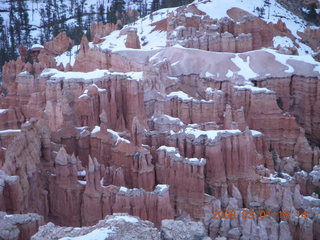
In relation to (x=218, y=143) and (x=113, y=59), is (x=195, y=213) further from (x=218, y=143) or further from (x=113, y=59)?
(x=113, y=59)

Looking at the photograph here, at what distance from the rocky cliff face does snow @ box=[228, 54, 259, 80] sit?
10cm

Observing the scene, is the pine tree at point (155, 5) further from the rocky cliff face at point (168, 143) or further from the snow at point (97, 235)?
the snow at point (97, 235)

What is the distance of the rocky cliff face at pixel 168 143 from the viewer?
826 inches

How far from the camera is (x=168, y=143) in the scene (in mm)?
Result: 26609

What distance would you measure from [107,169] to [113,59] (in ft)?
60.5

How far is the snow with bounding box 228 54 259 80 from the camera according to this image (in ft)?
128

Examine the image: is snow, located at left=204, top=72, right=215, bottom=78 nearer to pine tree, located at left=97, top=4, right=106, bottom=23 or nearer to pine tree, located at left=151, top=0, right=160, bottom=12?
pine tree, located at left=97, top=4, right=106, bottom=23

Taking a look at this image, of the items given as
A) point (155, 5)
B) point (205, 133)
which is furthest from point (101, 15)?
point (205, 133)

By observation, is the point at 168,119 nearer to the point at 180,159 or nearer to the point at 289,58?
the point at 180,159

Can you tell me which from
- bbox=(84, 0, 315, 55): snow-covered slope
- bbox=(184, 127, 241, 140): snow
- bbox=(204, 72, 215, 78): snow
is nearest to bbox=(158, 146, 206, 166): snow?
bbox=(184, 127, 241, 140): snow

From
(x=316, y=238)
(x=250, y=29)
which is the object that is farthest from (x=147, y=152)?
(x=250, y=29)

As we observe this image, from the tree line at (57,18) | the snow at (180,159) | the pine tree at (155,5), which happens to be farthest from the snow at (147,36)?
the snow at (180,159)

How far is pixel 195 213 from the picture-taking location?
2367 centimetres

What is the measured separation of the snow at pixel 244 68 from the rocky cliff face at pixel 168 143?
0.32 ft
